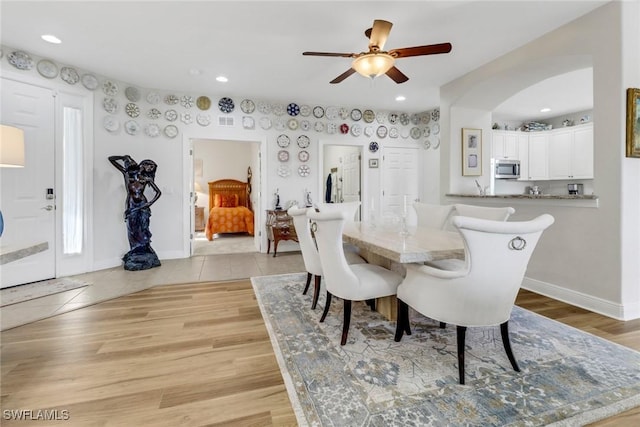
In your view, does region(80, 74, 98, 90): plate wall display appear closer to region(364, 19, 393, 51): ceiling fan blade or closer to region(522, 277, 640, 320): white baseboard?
region(364, 19, 393, 51): ceiling fan blade

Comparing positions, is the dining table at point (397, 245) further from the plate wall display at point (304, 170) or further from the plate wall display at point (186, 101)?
the plate wall display at point (186, 101)

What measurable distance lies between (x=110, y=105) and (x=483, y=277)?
5046mm

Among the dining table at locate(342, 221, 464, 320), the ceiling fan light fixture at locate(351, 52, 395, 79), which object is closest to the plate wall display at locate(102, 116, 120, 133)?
the ceiling fan light fixture at locate(351, 52, 395, 79)

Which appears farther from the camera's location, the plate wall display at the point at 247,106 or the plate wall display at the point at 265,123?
the plate wall display at the point at 265,123

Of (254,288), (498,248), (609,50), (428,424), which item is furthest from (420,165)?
(428,424)

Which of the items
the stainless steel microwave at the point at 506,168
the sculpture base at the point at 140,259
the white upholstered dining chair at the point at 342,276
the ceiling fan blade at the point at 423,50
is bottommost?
the sculpture base at the point at 140,259

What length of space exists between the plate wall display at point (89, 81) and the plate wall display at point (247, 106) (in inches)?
78.8

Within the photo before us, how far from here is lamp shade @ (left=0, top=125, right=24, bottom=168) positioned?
172 cm

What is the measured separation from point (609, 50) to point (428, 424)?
3282 mm

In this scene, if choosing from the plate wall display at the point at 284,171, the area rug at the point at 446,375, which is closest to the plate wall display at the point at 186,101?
the plate wall display at the point at 284,171

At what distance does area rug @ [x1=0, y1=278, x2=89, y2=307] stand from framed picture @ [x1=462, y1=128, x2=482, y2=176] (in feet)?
17.0

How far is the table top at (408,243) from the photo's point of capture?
67.3 inches

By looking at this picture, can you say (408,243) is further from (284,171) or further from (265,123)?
(265,123)

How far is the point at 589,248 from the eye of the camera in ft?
8.93
